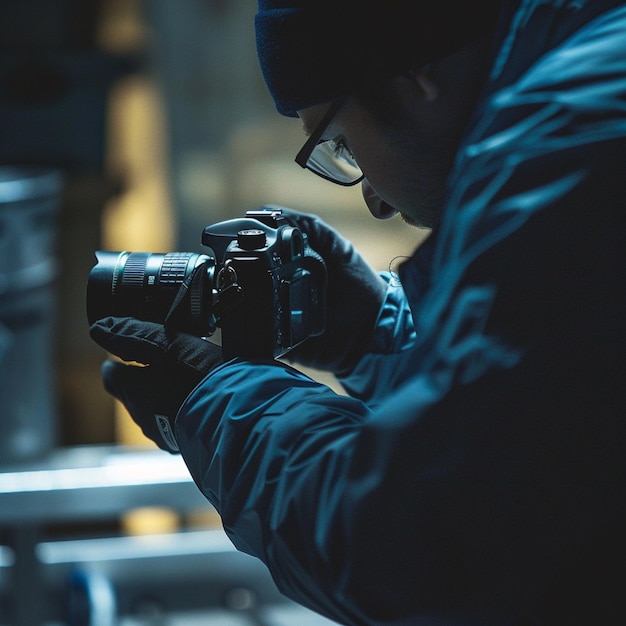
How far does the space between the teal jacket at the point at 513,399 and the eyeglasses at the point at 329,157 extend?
172mm

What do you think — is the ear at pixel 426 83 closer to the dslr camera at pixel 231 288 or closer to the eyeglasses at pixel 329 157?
the eyeglasses at pixel 329 157

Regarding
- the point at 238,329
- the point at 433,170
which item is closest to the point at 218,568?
the point at 238,329

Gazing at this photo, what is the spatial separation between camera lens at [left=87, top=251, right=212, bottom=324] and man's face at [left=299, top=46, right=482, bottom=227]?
0.67 ft

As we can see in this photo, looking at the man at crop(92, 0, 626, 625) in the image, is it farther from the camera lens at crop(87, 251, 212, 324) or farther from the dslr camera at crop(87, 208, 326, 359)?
the camera lens at crop(87, 251, 212, 324)

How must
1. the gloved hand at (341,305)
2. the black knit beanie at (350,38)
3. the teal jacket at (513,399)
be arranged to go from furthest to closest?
the gloved hand at (341,305) → the black knit beanie at (350,38) → the teal jacket at (513,399)

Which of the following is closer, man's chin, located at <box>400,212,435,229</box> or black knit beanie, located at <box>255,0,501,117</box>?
black knit beanie, located at <box>255,0,501,117</box>

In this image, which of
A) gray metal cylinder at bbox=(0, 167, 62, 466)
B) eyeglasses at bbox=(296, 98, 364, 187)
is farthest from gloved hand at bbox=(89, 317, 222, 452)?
gray metal cylinder at bbox=(0, 167, 62, 466)

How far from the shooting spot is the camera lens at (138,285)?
83 centimetres

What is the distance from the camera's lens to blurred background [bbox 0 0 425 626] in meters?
1.82

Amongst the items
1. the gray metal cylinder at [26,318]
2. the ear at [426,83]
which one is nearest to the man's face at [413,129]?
the ear at [426,83]

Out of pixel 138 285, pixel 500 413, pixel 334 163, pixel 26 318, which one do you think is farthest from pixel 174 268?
pixel 26 318

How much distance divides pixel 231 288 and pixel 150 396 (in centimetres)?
11

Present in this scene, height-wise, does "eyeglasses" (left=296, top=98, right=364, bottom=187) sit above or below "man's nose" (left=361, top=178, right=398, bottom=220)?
above

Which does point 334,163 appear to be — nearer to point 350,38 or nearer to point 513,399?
point 350,38
